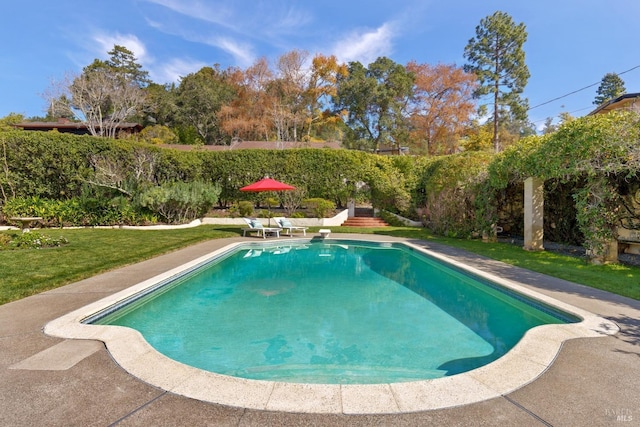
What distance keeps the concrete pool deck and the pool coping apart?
0.07 metres

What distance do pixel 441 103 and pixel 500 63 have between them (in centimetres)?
680

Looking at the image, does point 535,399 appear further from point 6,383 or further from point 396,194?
point 396,194

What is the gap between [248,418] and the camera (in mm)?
2346

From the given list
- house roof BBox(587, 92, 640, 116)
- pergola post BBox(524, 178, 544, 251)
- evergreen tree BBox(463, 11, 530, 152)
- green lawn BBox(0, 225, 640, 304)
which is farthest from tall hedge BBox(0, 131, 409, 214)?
evergreen tree BBox(463, 11, 530, 152)

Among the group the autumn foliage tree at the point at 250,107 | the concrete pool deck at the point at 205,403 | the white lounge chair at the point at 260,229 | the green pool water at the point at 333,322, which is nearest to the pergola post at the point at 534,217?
the green pool water at the point at 333,322

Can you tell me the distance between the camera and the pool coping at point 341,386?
2.52 meters

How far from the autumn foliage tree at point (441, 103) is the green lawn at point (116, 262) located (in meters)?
25.8

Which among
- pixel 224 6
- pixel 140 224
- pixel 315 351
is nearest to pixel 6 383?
pixel 315 351

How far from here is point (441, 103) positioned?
111ft

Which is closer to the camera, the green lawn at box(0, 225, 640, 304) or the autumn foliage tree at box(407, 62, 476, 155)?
the green lawn at box(0, 225, 640, 304)

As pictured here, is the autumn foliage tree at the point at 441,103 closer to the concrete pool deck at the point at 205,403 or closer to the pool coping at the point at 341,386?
the concrete pool deck at the point at 205,403

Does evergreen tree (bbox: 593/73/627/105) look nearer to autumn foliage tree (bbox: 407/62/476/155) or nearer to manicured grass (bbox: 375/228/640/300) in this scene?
autumn foliage tree (bbox: 407/62/476/155)

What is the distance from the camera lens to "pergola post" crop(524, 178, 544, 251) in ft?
34.7

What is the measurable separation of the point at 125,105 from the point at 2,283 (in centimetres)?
3360
